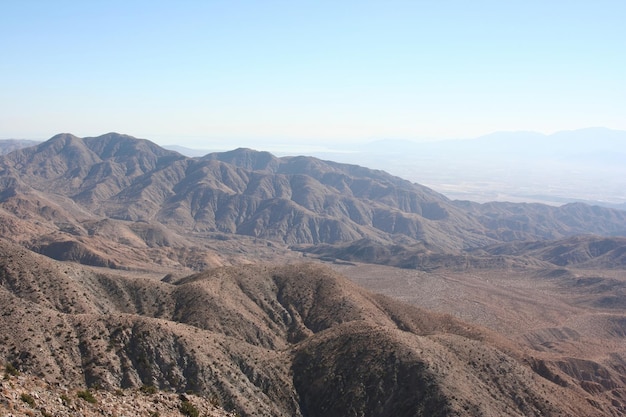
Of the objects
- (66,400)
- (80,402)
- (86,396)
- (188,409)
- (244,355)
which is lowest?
(244,355)

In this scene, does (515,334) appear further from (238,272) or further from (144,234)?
(144,234)

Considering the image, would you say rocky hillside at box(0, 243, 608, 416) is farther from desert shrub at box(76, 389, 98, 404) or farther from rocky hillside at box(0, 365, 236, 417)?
desert shrub at box(76, 389, 98, 404)

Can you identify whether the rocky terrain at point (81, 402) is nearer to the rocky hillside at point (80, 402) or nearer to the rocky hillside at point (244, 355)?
the rocky hillside at point (80, 402)

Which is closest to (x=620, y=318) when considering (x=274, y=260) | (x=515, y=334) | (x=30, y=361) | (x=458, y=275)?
(x=515, y=334)

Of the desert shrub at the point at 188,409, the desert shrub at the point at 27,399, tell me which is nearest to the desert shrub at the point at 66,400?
the desert shrub at the point at 27,399

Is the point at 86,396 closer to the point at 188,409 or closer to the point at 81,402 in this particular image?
the point at 81,402

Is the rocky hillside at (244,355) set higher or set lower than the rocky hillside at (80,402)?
lower

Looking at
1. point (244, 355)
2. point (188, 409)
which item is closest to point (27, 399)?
point (188, 409)
